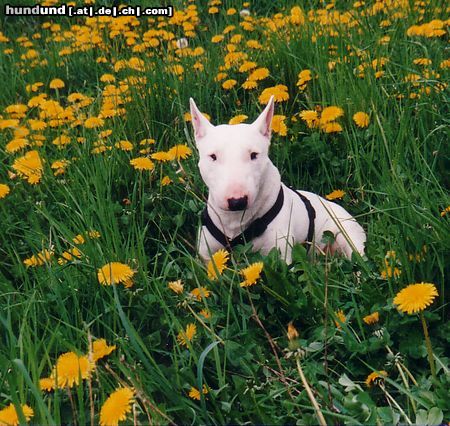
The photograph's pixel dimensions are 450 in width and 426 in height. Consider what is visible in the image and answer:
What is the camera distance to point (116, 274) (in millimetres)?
2180

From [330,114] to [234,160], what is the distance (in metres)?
0.99

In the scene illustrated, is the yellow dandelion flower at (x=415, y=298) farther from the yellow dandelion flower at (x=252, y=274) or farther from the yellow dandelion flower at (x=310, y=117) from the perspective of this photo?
the yellow dandelion flower at (x=310, y=117)

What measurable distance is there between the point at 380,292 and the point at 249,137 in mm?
823

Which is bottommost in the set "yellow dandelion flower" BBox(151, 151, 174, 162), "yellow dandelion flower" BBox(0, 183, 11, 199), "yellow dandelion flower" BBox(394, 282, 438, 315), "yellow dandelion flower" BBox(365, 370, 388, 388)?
"yellow dandelion flower" BBox(365, 370, 388, 388)

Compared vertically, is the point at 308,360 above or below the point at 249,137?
below

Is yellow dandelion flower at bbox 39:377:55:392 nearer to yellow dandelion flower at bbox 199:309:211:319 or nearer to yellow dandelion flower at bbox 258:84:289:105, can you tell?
yellow dandelion flower at bbox 199:309:211:319

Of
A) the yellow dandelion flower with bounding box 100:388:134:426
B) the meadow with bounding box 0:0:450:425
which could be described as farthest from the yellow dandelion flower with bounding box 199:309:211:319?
the yellow dandelion flower with bounding box 100:388:134:426

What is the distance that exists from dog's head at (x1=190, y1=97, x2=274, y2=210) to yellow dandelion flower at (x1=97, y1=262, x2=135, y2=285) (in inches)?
17.3

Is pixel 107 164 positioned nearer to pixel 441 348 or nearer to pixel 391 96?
pixel 391 96

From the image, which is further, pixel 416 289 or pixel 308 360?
pixel 308 360

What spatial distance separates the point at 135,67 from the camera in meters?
4.32

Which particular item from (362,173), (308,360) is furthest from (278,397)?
(362,173)

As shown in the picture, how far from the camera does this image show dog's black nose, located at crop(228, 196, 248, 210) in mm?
2342

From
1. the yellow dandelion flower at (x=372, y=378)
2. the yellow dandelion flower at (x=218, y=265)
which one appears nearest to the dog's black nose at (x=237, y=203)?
the yellow dandelion flower at (x=218, y=265)
